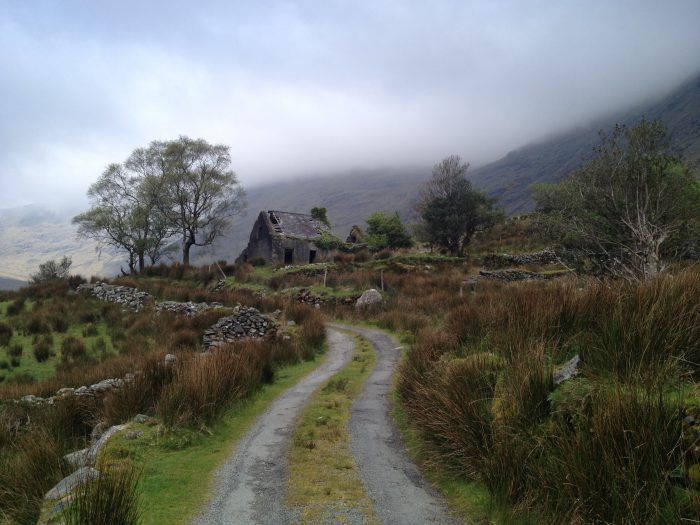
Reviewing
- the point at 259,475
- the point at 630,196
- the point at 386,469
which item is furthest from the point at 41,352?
the point at 630,196

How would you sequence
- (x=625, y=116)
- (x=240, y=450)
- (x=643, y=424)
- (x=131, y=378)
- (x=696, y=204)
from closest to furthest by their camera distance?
(x=643, y=424) < (x=240, y=450) < (x=131, y=378) < (x=696, y=204) < (x=625, y=116)

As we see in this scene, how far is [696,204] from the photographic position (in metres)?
12.1

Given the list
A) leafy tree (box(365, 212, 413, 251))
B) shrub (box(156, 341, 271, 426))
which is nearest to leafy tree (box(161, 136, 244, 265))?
leafy tree (box(365, 212, 413, 251))

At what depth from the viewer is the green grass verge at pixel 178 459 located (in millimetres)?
4236

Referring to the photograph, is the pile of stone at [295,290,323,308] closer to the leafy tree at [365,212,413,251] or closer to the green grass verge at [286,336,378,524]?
the green grass verge at [286,336,378,524]

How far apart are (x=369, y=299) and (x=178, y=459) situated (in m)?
15.4

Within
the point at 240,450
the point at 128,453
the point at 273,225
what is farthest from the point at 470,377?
the point at 273,225

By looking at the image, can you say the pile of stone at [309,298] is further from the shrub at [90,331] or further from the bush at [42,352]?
the bush at [42,352]

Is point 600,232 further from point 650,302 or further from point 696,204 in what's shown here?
point 650,302

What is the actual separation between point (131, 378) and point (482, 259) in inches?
1032

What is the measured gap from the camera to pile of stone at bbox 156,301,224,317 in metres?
18.2

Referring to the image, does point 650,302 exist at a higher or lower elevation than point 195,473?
higher

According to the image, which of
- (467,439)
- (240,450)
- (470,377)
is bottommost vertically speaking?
(240,450)

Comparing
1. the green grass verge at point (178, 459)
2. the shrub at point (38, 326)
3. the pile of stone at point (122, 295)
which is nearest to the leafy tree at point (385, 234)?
the pile of stone at point (122, 295)
